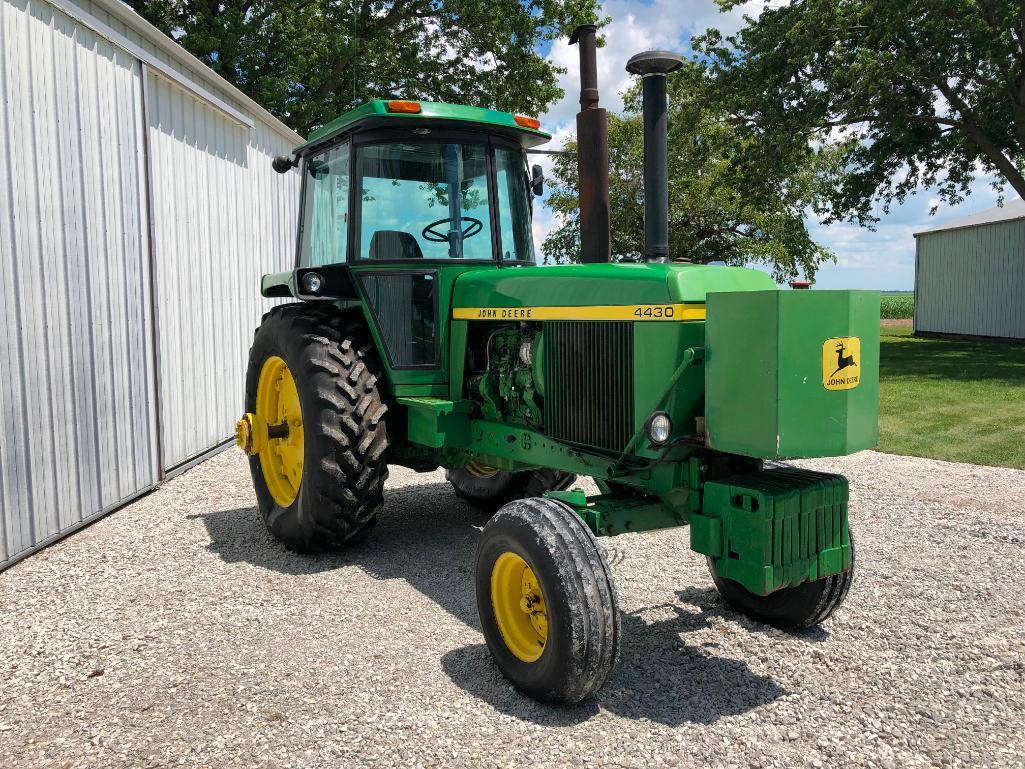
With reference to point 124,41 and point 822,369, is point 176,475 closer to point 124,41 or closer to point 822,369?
point 124,41

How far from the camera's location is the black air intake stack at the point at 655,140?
3.69 metres

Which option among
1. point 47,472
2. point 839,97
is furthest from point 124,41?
point 839,97

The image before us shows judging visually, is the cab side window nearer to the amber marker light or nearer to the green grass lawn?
the amber marker light

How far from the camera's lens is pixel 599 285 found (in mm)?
3688

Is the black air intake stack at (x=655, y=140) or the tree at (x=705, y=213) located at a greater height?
the tree at (x=705, y=213)

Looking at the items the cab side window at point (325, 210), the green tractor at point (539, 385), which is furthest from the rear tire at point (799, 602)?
the cab side window at point (325, 210)

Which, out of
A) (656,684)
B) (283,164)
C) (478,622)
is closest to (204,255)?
(283,164)

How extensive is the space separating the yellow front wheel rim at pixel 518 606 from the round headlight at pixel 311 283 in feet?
7.25

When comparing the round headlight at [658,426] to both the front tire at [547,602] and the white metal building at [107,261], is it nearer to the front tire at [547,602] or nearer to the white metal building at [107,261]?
the front tire at [547,602]

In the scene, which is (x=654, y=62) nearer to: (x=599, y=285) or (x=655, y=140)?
(x=655, y=140)

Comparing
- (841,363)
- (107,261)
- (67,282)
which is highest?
(107,261)

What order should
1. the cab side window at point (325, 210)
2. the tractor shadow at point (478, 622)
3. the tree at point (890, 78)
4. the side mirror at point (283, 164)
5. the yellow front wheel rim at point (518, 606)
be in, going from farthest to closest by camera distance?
the tree at point (890, 78), the side mirror at point (283, 164), the cab side window at point (325, 210), the yellow front wheel rim at point (518, 606), the tractor shadow at point (478, 622)

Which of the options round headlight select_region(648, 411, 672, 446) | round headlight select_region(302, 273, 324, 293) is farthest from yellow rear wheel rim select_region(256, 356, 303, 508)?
round headlight select_region(648, 411, 672, 446)

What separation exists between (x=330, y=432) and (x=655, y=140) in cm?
226
